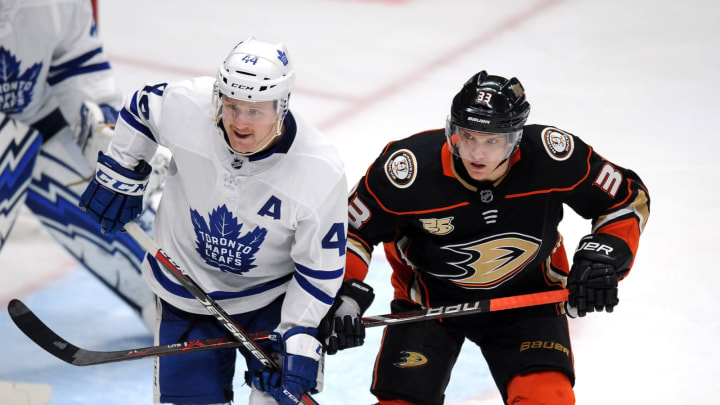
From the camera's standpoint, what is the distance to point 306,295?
2666 mm

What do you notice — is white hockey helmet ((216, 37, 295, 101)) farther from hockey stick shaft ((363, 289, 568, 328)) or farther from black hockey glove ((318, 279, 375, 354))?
hockey stick shaft ((363, 289, 568, 328))

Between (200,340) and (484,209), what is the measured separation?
799 mm

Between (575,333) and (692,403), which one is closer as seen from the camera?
(692,403)

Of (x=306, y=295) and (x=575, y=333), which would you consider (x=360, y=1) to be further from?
(x=306, y=295)

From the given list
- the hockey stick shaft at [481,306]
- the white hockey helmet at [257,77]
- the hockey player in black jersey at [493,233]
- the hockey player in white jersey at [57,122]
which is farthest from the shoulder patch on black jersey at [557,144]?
the hockey player in white jersey at [57,122]

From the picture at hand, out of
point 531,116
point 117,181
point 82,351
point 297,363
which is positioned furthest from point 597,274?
point 531,116

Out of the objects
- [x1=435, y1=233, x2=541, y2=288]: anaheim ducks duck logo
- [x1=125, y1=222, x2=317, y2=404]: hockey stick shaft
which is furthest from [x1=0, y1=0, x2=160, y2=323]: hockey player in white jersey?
[x1=435, y1=233, x2=541, y2=288]: anaheim ducks duck logo

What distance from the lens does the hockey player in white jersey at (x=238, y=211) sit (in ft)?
8.34

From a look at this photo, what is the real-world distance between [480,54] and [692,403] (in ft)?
11.0

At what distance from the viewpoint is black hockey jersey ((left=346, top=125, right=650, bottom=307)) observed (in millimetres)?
2775

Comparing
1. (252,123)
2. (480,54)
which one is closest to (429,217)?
(252,123)

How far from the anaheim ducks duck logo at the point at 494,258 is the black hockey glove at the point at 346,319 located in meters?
0.25

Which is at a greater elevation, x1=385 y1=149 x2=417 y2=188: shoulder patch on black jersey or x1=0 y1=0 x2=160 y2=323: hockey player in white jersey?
x1=385 y1=149 x2=417 y2=188: shoulder patch on black jersey

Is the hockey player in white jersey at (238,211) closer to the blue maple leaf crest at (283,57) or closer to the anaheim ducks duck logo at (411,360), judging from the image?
the blue maple leaf crest at (283,57)
